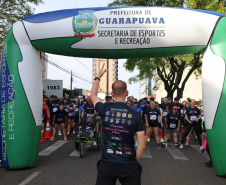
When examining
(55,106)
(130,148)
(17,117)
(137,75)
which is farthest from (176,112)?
(137,75)

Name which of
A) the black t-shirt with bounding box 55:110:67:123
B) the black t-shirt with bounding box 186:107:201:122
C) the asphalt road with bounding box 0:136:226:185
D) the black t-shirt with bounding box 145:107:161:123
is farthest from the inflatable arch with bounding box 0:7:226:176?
the black t-shirt with bounding box 55:110:67:123

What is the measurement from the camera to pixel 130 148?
3.14 meters

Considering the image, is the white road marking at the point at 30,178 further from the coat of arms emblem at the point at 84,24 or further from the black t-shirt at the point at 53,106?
the black t-shirt at the point at 53,106

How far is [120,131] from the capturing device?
3.08 meters

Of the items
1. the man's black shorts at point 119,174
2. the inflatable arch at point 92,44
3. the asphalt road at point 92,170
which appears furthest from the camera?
the inflatable arch at point 92,44

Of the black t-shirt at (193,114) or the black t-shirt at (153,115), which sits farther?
the black t-shirt at (153,115)

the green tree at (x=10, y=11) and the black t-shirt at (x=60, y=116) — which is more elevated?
the green tree at (x=10, y=11)

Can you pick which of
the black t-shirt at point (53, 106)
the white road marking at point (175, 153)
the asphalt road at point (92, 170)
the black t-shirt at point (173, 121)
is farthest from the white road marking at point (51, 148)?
the black t-shirt at point (173, 121)

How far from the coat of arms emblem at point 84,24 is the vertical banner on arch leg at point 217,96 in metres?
2.80

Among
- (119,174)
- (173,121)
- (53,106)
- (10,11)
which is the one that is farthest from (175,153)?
(10,11)

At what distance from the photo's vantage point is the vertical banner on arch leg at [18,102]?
6.75 meters

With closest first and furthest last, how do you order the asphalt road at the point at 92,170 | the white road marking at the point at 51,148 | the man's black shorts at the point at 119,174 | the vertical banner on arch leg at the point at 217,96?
the man's black shorts at the point at 119,174, the asphalt road at the point at 92,170, the vertical banner on arch leg at the point at 217,96, the white road marking at the point at 51,148

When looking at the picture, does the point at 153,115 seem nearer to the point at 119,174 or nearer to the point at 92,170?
the point at 92,170

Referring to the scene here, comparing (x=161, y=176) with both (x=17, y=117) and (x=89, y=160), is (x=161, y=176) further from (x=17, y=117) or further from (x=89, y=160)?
(x=17, y=117)
